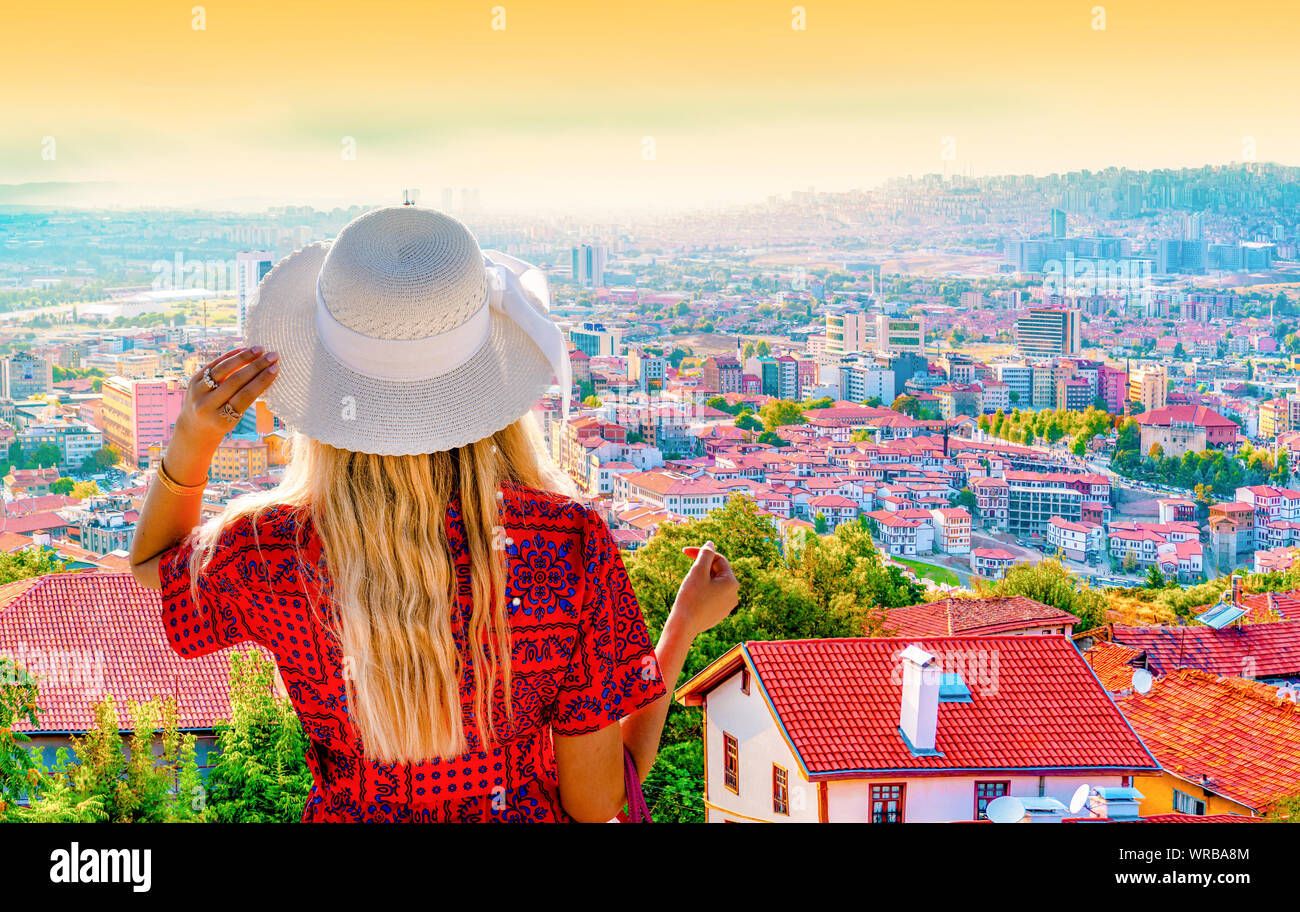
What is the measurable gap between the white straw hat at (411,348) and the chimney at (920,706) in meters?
3.31

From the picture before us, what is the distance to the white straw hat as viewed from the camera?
64cm

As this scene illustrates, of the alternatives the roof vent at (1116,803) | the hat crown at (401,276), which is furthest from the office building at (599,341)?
the hat crown at (401,276)

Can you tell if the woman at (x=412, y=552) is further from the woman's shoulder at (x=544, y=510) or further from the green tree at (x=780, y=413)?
the green tree at (x=780, y=413)

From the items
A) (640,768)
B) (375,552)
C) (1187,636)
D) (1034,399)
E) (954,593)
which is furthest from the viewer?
(1034,399)

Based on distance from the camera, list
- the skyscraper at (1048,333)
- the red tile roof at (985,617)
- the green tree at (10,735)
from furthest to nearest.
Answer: the skyscraper at (1048,333) < the red tile roof at (985,617) < the green tree at (10,735)

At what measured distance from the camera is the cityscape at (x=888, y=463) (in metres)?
3.71

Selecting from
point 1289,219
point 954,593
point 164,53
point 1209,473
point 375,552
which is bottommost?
point 954,593

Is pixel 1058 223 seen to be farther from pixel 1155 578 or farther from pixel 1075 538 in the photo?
pixel 1155 578

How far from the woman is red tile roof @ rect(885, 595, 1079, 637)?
6253mm

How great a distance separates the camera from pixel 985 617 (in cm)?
721

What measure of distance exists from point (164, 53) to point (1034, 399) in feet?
23.2
